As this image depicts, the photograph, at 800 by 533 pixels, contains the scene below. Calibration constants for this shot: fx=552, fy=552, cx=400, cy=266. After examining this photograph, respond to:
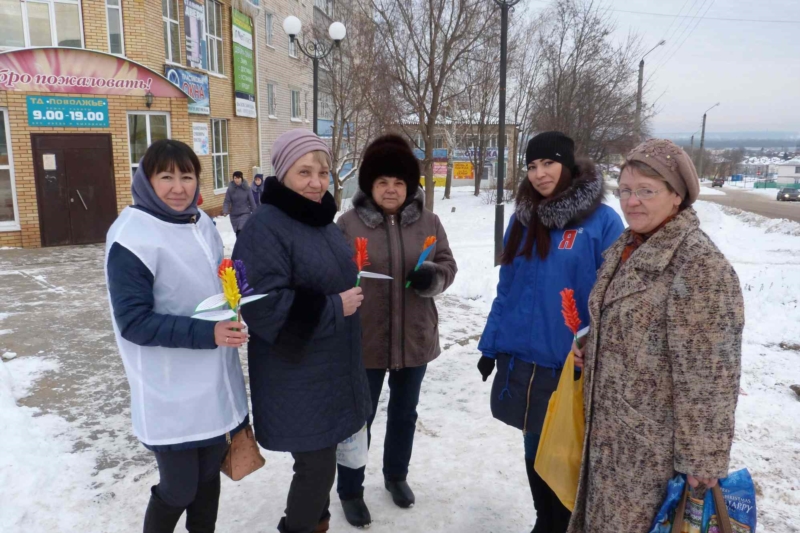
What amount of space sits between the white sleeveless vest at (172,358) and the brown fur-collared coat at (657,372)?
140 centimetres

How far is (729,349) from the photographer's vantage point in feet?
5.30

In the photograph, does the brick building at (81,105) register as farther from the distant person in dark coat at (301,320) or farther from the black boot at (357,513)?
the black boot at (357,513)

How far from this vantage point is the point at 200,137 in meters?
14.9

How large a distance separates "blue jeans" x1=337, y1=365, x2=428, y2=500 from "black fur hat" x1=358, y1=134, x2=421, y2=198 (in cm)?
95

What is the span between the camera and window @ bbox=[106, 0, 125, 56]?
12.0 m

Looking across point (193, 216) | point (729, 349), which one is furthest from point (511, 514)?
point (193, 216)

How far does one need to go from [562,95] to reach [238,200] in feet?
39.8

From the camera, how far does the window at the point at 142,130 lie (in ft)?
42.0

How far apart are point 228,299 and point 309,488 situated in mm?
931

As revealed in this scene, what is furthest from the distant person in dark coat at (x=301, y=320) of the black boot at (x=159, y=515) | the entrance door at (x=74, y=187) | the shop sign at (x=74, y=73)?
the entrance door at (x=74, y=187)

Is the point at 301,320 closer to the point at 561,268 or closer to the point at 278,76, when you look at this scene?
the point at 561,268

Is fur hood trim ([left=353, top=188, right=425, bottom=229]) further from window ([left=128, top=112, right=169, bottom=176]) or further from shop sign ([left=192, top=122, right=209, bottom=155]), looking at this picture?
shop sign ([left=192, top=122, right=209, bottom=155])

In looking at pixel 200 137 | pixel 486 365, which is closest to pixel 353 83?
pixel 200 137

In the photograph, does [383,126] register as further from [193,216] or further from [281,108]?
[193,216]
